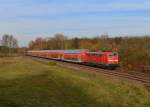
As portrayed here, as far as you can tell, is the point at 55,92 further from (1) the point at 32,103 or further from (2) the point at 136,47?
(2) the point at 136,47

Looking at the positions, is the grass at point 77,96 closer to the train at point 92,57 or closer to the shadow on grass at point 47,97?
the shadow on grass at point 47,97

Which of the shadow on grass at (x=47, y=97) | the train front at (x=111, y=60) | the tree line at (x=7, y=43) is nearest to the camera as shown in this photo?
the shadow on grass at (x=47, y=97)

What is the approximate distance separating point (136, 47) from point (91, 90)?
1270 inches

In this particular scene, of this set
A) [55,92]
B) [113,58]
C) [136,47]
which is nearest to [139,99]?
[55,92]

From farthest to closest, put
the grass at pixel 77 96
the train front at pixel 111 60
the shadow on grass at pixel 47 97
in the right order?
the train front at pixel 111 60 < the grass at pixel 77 96 < the shadow on grass at pixel 47 97

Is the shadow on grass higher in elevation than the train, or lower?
lower

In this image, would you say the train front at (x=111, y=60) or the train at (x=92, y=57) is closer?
the train front at (x=111, y=60)

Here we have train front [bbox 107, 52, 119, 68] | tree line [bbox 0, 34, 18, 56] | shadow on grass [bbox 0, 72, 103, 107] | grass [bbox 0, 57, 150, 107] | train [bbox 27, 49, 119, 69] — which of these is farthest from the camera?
tree line [bbox 0, 34, 18, 56]

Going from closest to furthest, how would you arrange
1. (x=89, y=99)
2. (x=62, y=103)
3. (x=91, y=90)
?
(x=62, y=103)
(x=89, y=99)
(x=91, y=90)

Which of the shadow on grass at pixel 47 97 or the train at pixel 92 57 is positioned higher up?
the train at pixel 92 57

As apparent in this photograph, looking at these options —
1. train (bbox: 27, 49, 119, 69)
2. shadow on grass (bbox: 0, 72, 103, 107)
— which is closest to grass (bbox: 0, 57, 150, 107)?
shadow on grass (bbox: 0, 72, 103, 107)

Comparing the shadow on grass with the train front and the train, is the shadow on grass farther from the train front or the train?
the train

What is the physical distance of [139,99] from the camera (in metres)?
20.4

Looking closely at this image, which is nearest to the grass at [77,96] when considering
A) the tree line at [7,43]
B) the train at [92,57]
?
the train at [92,57]
